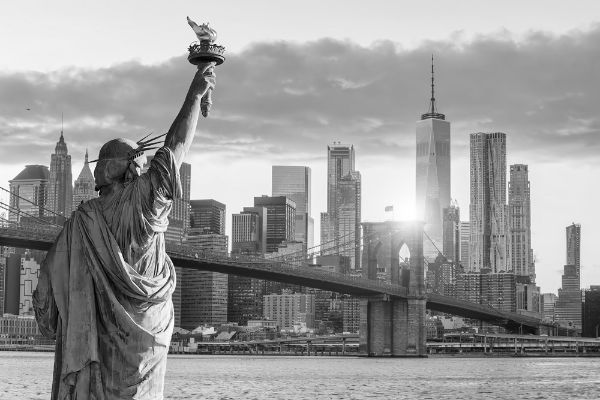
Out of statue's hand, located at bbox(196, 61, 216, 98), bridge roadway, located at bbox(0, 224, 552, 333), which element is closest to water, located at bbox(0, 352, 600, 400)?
bridge roadway, located at bbox(0, 224, 552, 333)

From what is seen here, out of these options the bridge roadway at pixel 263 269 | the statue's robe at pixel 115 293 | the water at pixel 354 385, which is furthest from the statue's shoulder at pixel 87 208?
the bridge roadway at pixel 263 269

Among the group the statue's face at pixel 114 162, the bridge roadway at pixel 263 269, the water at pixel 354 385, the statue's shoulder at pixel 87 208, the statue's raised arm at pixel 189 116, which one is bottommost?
the water at pixel 354 385

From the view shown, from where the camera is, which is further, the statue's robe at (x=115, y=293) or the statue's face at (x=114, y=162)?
the statue's face at (x=114, y=162)

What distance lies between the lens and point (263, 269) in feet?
223

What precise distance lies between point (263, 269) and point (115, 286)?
6273 cm

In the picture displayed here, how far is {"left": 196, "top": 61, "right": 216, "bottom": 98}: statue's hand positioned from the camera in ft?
19.0

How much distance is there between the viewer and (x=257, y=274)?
225ft

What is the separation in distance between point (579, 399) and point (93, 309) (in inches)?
1429

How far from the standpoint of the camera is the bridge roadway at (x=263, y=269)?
52.9 metres

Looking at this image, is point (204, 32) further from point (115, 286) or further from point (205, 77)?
point (115, 286)

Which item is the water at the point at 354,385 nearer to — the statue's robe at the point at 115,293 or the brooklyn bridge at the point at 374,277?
the brooklyn bridge at the point at 374,277

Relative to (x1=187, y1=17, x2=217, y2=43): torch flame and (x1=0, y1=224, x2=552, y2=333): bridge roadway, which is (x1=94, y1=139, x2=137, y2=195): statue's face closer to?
(x1=187, y1=17, x2=217, y2=43): torch flame

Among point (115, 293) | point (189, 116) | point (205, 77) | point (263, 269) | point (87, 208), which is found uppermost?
point (263, 269)

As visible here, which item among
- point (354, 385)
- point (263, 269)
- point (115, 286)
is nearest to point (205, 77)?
point (115, 286)
